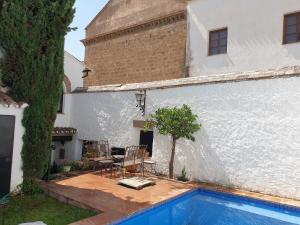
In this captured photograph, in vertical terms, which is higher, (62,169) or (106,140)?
(106,140)

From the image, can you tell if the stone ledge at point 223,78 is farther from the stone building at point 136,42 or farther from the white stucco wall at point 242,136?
the stone building at point 136,42

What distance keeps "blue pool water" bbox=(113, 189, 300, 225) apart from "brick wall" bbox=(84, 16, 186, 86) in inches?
335

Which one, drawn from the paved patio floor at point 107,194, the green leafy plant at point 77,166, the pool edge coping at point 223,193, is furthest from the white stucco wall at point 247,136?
the green leafy plant at point 77,166

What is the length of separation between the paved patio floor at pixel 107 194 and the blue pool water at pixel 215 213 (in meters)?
0.26

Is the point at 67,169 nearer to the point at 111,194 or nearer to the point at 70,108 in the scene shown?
the point at 111,194

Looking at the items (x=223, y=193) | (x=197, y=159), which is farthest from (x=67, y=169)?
(x=223, y=193)

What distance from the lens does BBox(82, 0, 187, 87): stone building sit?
652 inches

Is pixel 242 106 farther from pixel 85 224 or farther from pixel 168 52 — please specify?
pixel 168 52

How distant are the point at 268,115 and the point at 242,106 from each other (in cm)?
93

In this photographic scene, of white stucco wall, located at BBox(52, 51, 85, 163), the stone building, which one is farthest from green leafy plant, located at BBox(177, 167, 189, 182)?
white stucco wall, located at BBox(52, 51, 85, 163)

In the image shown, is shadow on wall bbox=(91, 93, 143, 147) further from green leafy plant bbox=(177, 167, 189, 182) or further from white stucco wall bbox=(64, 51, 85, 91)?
green leafy plant bbox=(177, 167, 189, 182)

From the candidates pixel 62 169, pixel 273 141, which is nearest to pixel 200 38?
pixel 273 141

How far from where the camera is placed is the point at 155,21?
1738 centimetres

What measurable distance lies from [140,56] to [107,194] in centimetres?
1102
